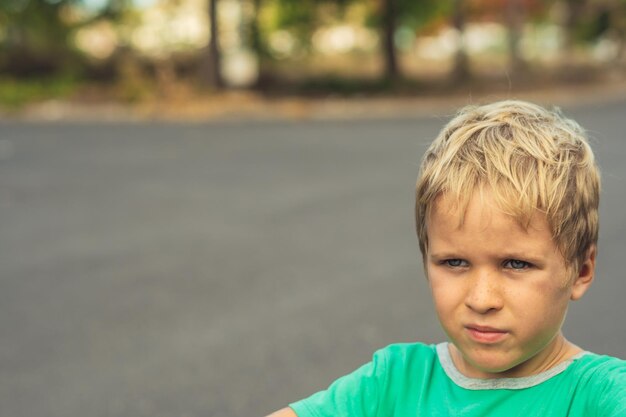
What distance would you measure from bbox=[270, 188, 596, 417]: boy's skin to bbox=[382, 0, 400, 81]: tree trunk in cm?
2343

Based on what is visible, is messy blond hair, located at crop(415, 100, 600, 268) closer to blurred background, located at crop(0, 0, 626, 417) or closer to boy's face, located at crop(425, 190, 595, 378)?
boy's face, located at crop(425, 190, 595, 378)

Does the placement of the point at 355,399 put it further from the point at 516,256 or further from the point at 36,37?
the point at 36,37

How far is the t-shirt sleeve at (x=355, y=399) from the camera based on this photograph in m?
2.24

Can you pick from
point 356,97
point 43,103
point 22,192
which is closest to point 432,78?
point 356,97

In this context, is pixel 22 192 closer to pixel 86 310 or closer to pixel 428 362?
pixel 86 310

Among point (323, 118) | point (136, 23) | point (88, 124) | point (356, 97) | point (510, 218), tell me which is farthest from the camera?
point (136, 23)

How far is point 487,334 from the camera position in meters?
2.08

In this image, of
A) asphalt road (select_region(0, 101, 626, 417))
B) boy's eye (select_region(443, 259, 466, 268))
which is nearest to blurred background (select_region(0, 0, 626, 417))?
asphalt road (select_region(0, 101, 626, 417))

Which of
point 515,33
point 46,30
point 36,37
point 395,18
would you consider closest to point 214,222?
→ point 395,18

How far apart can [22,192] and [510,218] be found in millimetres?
8601

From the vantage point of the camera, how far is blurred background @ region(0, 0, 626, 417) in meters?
4.83

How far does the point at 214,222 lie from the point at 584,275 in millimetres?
6452

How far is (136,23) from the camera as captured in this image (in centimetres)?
2647

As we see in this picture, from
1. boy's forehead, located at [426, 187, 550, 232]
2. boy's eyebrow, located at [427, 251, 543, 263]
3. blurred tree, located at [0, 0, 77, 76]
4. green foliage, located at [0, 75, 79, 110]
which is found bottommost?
green foliage, located at [0, 75, 79, 110]
